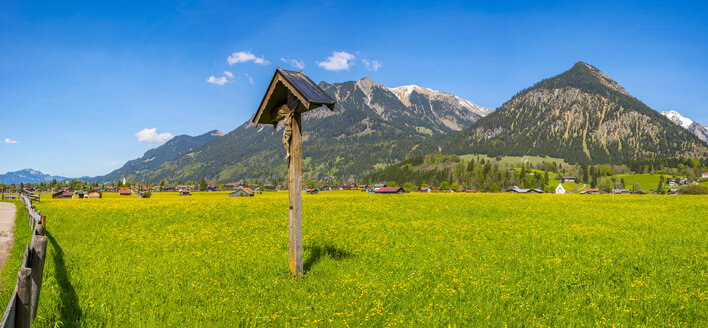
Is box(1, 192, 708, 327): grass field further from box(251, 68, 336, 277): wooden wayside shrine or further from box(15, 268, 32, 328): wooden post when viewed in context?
box(15, 268, 32, 328): wooden post

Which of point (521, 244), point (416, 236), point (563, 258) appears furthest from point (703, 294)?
point (416, 236)

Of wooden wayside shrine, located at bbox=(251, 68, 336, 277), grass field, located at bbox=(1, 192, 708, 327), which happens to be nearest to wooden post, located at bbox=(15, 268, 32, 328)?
grass field, located at bbox=(1, 192, 708, 327)

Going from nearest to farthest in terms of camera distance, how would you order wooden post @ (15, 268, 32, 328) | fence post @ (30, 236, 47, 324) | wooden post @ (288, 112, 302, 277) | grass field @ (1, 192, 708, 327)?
Result: wooden post @ (15, 268, 32, 328) → fence post @ (30, 236, 47, 324) → grass field @ (1, 192, 708, 327) → wooden post @ (288, 112, 302, 277)

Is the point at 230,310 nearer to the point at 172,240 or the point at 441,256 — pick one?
the point at 441,256

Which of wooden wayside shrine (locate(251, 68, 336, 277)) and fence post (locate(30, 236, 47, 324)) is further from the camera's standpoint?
wooden wayside shrine (locate(251, 68, 336, 277))

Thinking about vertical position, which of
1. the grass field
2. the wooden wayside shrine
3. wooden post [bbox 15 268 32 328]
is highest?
the wooden wayside shrine

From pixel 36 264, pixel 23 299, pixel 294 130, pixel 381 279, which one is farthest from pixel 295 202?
pixel 23 299

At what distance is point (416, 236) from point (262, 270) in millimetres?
8097

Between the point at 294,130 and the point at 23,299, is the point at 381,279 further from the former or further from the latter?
the point at 23,299

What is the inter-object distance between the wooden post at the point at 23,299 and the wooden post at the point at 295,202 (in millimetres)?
5788

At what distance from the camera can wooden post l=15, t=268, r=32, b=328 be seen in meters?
3.91

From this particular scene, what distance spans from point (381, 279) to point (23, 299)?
7287 millimetres

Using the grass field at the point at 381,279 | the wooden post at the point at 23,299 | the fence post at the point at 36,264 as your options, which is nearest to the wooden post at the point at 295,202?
the grass field at the point at 381,279

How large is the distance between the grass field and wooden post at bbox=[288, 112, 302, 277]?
0.55 m
